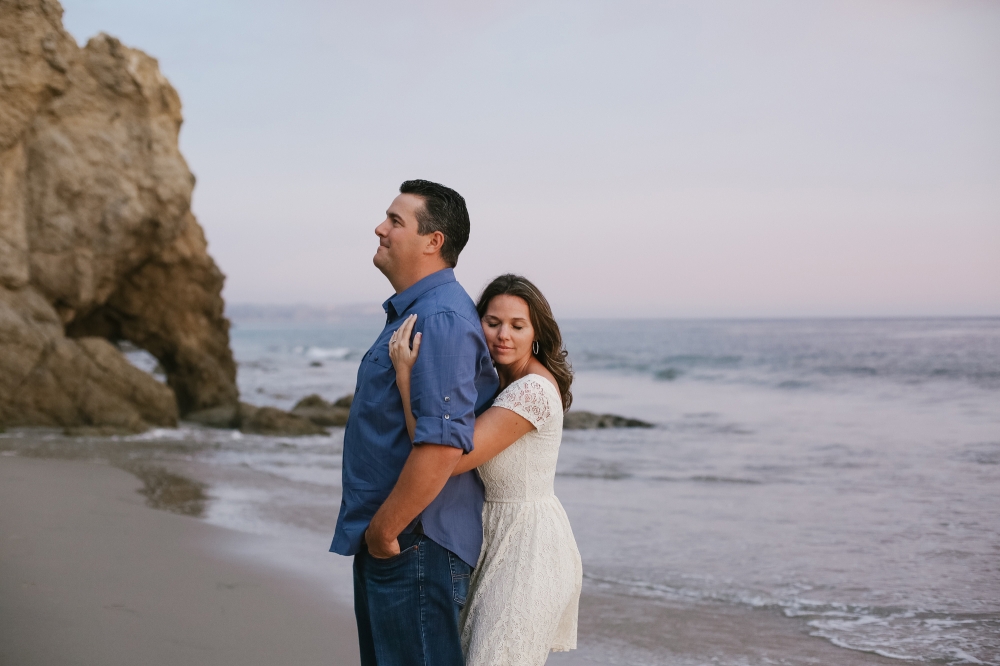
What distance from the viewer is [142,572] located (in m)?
5.74

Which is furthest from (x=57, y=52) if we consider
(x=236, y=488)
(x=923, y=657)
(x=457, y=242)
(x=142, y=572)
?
(x=923, y=657)

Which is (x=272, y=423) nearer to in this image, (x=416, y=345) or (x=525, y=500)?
(x=525, y=500)

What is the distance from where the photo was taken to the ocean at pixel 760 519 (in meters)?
5.61

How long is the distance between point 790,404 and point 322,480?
56.4 ft

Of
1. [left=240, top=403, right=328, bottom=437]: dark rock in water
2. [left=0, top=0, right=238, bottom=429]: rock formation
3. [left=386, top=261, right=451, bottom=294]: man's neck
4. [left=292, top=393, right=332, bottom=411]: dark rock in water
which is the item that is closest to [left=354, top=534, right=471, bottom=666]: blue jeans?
[left=386, top=261, right=451, bottom=294]: man's neck

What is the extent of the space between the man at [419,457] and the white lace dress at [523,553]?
0.10 metres

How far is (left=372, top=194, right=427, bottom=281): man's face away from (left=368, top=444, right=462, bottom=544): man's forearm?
0.66m

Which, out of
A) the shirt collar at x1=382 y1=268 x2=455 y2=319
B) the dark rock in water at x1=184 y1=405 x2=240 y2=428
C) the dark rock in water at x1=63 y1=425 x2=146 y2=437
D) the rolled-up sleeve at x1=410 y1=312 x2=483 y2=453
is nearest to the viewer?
the rolled-up sleeve at x1=410 y1=312 x2=483 y2=453

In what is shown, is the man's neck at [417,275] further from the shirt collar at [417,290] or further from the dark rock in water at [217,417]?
the dark rock in water at [217,417]

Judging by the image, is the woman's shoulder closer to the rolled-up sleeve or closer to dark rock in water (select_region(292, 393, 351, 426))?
the rolled-up sleeve

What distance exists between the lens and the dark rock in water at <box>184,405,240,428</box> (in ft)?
53.2

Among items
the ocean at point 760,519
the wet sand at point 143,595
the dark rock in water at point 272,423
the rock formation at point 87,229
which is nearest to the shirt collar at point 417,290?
Answer: the wet sand at point 143,595

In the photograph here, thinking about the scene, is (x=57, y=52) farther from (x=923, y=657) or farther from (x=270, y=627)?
(x=923, y=657)

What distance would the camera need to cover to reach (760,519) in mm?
9242
